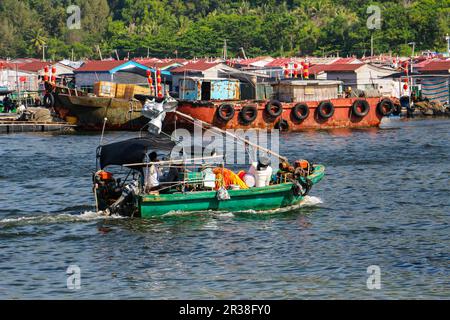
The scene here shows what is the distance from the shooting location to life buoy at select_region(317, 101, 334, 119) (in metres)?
49.7

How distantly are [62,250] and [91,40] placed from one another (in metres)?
107

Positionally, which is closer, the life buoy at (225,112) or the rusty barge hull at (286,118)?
the life buoy at (225,112)

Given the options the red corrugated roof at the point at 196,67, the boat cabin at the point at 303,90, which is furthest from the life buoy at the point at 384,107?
the red corrugated roof at the point at 196,67

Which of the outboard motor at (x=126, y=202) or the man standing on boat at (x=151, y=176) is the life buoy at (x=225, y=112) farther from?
the outboard motor at (x=126, y=202)

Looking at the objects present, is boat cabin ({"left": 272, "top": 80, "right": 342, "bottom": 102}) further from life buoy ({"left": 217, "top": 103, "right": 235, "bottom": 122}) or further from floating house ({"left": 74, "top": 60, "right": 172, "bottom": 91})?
floating house ({"left": 74, "top": 60, "right": 172, "bottom": 91})

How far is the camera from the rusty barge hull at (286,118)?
1879 inches

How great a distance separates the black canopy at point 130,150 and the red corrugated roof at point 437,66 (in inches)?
1707

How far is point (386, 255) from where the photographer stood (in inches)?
810

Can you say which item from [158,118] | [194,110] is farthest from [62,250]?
[194,110]

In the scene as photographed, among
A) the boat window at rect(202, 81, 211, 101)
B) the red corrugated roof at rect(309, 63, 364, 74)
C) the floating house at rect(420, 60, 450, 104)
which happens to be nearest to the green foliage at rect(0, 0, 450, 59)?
the red corrugated roof at rect(309, 63, 364, 74)

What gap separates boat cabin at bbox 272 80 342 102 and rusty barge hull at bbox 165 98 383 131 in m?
0.78

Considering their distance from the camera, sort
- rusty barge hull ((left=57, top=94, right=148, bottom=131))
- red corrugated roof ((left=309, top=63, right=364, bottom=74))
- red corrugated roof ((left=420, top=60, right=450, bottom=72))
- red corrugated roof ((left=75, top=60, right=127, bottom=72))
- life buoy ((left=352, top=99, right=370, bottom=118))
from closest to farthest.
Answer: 1. rusty barge hull ((left=57, top=94, right=148, bottom=131))
2. life buoy ((left=352, top=99, right=370, bottom=118))
3. red corrugated roof ((left=420, top=60, right=450, bottom=72))
4. red corrugated roof ((left=309, top=63, right=364, bottom=74))
5. red corrugated roof ((left=75, top=60, right=127, bottom=72))

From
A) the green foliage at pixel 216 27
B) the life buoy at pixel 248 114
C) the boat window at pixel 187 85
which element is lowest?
the life buoy at pixel 248 114
